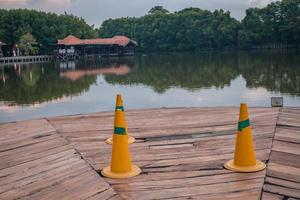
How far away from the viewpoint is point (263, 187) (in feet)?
11.5

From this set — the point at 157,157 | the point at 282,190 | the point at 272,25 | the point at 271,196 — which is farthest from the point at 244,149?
the point at 272,25

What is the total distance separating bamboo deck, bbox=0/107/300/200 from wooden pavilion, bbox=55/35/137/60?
70732 millimetres

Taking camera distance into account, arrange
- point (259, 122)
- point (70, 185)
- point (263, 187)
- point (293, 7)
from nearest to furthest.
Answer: point (263, 187) → point (70, 185) → point (259, 122) → point (293, 7)

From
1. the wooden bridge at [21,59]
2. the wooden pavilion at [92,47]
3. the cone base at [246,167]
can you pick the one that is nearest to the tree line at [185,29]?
the wooden bridge at [21,59]

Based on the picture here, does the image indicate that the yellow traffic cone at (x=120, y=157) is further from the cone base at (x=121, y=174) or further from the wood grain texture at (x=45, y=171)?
the wood grain texture at (x=45, y=171)

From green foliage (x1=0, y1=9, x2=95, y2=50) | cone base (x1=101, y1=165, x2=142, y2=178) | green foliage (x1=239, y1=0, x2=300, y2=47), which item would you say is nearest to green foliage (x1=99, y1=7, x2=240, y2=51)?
green foliage (x1=239, y1=0, x2=300, y2=47)

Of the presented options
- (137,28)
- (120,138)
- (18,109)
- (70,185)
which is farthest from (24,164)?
(137,28)

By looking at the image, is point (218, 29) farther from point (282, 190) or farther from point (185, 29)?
point (282, 190)

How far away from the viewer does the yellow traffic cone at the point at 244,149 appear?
3.98 m

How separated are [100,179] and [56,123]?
339cm

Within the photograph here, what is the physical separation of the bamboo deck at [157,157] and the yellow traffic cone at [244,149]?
0.41 ft

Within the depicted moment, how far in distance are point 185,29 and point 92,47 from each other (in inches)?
1057

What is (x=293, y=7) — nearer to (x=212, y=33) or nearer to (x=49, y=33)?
(x=212, y=33)

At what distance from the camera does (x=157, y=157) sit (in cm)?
457
